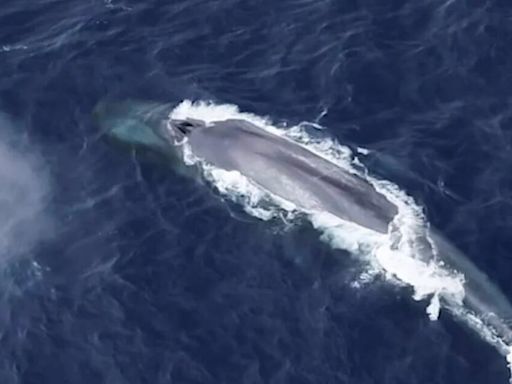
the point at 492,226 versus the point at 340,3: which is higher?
the point at 340,3

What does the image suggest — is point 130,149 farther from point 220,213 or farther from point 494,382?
point 494,382

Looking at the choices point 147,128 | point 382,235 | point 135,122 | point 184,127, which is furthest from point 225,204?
point 135,122

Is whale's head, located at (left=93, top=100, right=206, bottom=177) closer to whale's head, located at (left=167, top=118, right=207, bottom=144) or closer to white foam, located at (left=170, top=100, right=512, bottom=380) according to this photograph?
whale's head, located at (left=167, top=118, right=207, bottom=144)

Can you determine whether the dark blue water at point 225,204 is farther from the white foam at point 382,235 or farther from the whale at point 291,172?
the whale at point 291,172

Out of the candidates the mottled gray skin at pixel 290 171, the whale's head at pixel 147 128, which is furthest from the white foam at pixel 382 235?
the whale's head at pixel 147 128

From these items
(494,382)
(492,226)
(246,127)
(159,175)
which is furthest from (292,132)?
(494,382)

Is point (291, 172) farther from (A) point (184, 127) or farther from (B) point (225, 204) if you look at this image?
(A) point (184, 127)

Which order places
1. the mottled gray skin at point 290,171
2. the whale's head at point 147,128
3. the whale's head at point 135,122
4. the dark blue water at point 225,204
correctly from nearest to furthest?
1. the dark blue water at point 225,204
2. the mottled gray skin at point 290,171
3. the whale's head at point 147,128
4. the whale's head at point 135,122
